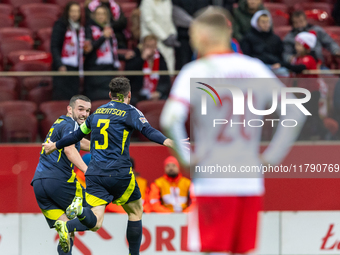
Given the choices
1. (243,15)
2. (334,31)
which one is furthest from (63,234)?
(334,31)

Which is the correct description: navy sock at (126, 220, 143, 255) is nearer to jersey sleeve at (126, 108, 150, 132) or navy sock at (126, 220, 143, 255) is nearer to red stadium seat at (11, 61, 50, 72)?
jersey sleeve at (126, 108, 150, 132)

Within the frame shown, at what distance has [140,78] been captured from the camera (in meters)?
7.57

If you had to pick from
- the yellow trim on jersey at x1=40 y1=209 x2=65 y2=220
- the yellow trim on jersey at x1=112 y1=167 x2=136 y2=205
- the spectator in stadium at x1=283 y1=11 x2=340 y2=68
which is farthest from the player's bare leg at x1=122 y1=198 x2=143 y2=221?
the spectator in stadium at x1=283 y1=11 x2=340 y2=68

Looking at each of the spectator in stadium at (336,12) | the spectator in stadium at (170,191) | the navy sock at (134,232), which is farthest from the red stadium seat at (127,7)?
the navy sock at (134,232)

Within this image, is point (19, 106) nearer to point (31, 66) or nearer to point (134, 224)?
point (31, 66)

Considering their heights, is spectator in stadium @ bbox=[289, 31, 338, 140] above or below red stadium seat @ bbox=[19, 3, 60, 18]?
below

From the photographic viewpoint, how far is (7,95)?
7348mm

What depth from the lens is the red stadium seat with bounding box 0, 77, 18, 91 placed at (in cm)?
737

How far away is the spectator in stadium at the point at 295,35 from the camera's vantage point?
842cm

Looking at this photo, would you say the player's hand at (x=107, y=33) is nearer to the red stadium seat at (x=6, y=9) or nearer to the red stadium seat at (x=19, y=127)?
the red stadium seat at (x=19, y=127)

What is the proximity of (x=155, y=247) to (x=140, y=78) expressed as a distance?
241 cm

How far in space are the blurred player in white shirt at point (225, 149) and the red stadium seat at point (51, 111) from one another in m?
4.17

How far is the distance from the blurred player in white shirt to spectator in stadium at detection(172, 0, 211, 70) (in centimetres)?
520

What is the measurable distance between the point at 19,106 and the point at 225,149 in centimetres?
461
